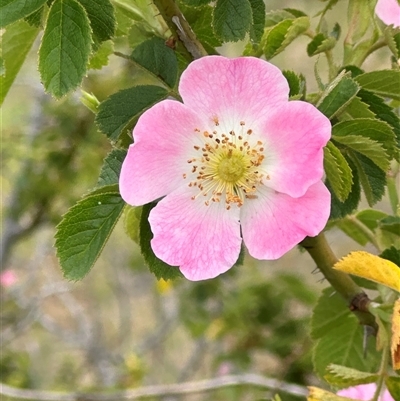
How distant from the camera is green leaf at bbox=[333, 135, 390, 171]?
0.54 meters

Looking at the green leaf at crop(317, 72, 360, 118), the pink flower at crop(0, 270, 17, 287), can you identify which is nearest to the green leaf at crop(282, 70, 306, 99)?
the green leaf at crop(317, 72, 360, 118)

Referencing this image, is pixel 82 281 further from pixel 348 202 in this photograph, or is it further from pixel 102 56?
pixel 348 202

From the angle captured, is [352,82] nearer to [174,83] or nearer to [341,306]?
[174,83]

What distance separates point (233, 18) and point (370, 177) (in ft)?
0.73

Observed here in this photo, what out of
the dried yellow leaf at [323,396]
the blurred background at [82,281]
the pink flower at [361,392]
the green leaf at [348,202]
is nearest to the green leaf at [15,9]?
the green leaf at [348,202]

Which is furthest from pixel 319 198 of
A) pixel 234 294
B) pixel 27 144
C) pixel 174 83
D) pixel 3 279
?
pixel 3 279

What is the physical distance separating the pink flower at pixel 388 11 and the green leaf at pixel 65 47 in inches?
15.0

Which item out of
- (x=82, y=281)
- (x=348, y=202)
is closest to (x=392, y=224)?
(x=348, y=202)

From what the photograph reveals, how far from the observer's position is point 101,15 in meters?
0.56

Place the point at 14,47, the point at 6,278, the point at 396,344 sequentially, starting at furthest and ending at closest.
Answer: the point at 6,278 < the point at 14,47 < the point at 396,344

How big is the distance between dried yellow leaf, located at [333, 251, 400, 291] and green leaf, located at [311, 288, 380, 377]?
0.77 ft

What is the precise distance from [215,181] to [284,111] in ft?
0.45

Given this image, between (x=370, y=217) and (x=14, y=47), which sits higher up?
(x=14, y=47)

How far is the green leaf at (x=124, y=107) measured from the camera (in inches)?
23.3
